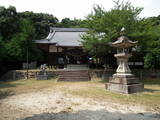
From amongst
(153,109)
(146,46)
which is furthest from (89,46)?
(153,109)

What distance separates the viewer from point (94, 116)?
5641mm

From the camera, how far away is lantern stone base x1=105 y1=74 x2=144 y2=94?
9.70m

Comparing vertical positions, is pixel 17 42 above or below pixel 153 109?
above

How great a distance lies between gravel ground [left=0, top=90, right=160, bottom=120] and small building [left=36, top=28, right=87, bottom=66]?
12.1 m

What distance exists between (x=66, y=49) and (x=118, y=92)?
11.6 meters

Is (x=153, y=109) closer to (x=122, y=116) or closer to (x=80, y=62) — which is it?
(x=122, y=116)

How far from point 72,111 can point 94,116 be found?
91cm

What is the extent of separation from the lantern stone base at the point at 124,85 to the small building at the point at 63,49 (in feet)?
30.1

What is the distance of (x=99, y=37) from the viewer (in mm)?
13969

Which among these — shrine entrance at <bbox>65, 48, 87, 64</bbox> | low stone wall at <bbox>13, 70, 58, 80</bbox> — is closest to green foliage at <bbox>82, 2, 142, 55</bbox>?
low stone wall at <bbox>13, 70, 58, 80</bbox>

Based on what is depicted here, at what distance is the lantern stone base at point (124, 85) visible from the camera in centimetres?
970

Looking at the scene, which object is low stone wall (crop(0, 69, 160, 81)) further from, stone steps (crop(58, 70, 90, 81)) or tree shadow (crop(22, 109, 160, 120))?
tree shadow (crop(22, 109, 160, 120))

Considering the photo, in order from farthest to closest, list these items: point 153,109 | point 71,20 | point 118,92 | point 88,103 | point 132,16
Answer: point 71,20 → point 132,16 → point 118,92 → point 88,103 → point 153,109

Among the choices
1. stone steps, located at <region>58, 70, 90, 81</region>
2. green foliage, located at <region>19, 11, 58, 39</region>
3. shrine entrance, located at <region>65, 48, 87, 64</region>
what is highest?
green foliage, located at <region>19, 11, 58, 39</region>
